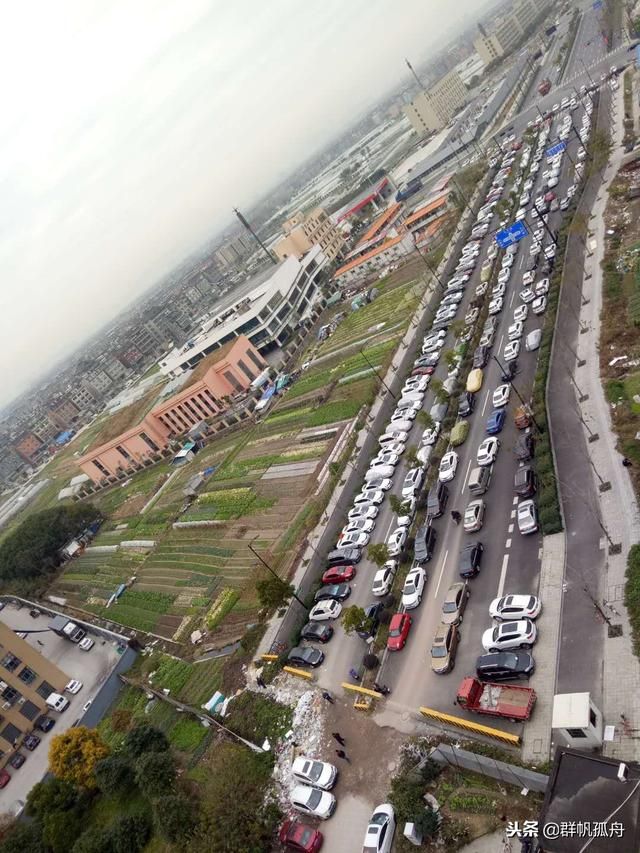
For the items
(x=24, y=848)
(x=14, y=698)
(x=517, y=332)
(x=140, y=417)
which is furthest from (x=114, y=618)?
(x=517, y=332)

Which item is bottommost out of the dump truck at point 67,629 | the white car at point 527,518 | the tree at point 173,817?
the white car at point 527,518

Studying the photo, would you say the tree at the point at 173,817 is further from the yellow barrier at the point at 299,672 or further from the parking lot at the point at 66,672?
the parking lot at the point at 66,672

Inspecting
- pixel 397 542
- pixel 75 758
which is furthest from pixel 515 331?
pixel 75 758

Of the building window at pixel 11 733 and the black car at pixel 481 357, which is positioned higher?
the building window at pixel 11 733

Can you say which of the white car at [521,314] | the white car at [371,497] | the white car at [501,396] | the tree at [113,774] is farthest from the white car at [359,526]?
the white car at [521,314]

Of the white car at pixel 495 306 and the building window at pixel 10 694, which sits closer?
the building window at pixel 10 694

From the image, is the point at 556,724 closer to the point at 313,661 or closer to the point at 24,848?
the point at 313,661

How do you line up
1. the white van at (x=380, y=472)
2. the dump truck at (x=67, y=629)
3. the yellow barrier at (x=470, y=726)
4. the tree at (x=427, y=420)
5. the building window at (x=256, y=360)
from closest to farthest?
the yellow barrier at (x=470, y=726) → the tree at (x=427, y=420) → the white van at (x=380, y=472) → the dump truck at (x=67, y=629) → the building window at (x=256, y=360)
